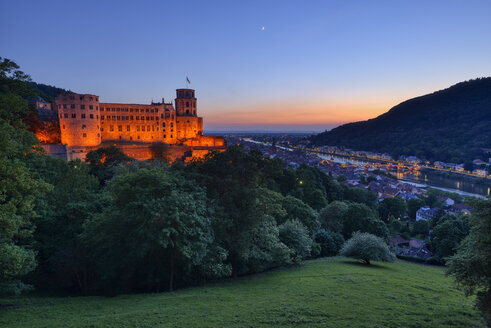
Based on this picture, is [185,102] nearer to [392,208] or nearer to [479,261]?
[392,208]

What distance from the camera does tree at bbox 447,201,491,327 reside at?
9.34 meters

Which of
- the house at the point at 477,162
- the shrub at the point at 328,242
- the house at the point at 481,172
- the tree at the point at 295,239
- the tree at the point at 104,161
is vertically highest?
the tree at the point at 104,161

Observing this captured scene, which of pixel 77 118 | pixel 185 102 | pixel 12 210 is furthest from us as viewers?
pixel 185 102

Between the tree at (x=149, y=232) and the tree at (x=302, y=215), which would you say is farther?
the tree at (x=302, y=215)

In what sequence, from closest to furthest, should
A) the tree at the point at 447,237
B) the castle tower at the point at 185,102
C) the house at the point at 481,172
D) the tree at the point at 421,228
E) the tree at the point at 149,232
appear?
1. the tree at the point at 149,232
2. the tree at the point at 447,237
3. the tree at the point at 421,228
4. the castle tower at the point at 185,102
5. the house at the point at 481,172

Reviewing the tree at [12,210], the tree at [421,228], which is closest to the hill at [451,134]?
the tree at [421,228]

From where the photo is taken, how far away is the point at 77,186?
23.8m

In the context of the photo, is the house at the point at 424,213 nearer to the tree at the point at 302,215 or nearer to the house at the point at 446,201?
the house at the point at 446,201

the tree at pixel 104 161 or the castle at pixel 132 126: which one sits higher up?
the castle at pixel 132 126

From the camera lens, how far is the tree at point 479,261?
934cm

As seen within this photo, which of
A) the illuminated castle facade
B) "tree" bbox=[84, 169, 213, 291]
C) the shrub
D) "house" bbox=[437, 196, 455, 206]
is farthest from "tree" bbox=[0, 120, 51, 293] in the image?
"house" bbox=[437, 196, 455, 206]

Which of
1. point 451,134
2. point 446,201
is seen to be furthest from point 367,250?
point 451,134

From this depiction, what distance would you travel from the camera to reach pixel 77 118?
54594 millimetres

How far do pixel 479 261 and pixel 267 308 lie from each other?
832 cm
